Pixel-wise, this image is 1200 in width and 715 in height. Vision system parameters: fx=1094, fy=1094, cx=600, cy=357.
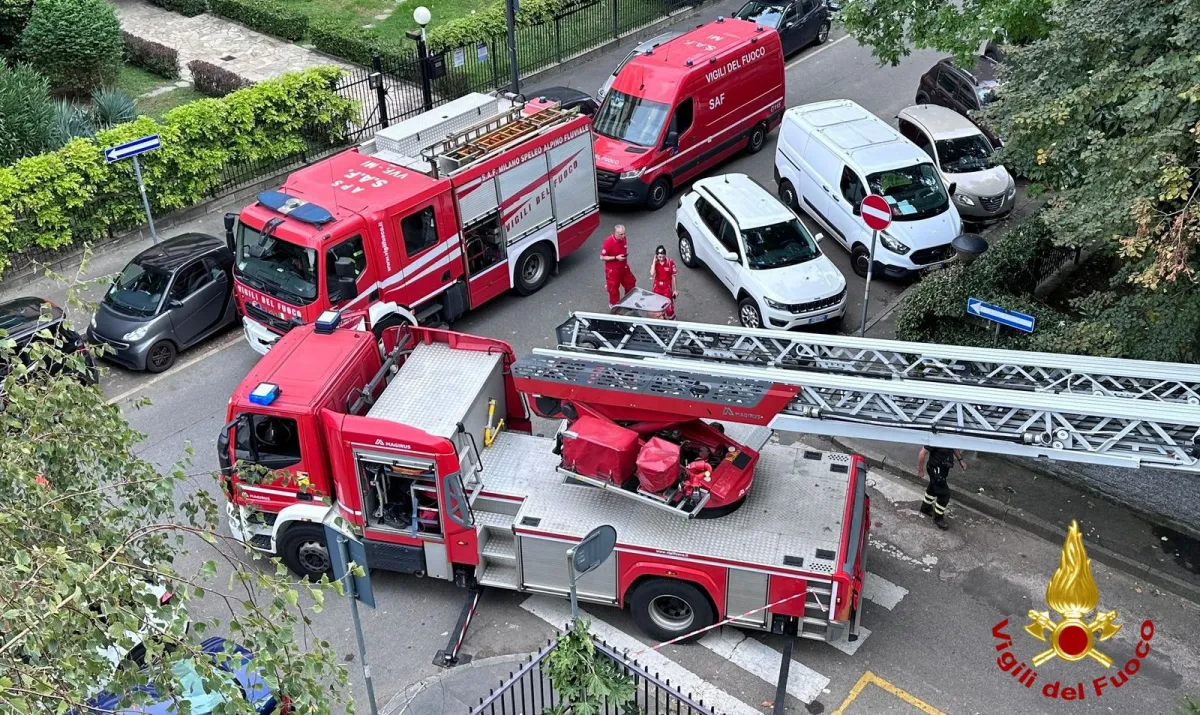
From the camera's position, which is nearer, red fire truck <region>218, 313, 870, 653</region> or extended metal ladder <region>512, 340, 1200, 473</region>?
extended metal ladder <region>512, 340, 1200, 473</region>

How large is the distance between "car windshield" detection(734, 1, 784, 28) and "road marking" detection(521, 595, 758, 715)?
16.6 meters

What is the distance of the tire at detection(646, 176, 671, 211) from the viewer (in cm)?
1892

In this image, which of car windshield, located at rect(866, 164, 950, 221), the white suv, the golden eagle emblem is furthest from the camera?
car windshield, located at rect(866, 164, 950, 221)

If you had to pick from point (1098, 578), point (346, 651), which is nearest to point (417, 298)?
point (346, 651)

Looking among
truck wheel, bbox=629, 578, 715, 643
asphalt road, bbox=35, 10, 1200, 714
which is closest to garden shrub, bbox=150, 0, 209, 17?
asphalt road, bbox=35, 10, 1200, 714

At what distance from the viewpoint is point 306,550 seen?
11297 millimetres

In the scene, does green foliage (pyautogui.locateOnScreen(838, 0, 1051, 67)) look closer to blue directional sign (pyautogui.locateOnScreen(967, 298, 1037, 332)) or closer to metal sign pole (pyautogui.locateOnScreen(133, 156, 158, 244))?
blue directional sign (pyautogui.locateOnScreen(967, 298, 1037, 332))

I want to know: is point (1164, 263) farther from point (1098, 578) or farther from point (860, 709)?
point (860, 709)

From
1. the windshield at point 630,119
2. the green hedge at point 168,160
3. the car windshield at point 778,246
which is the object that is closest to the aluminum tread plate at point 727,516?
the car windshield at point 778,246

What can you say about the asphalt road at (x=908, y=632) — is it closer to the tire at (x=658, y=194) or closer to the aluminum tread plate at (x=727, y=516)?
the aluminum tread plate at (x=727, y=516)

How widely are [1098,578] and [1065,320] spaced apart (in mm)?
3602

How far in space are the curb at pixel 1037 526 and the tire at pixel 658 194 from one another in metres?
7.00

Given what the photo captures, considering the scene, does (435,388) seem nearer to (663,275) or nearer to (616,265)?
(663,275)

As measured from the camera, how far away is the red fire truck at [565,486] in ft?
33.2
